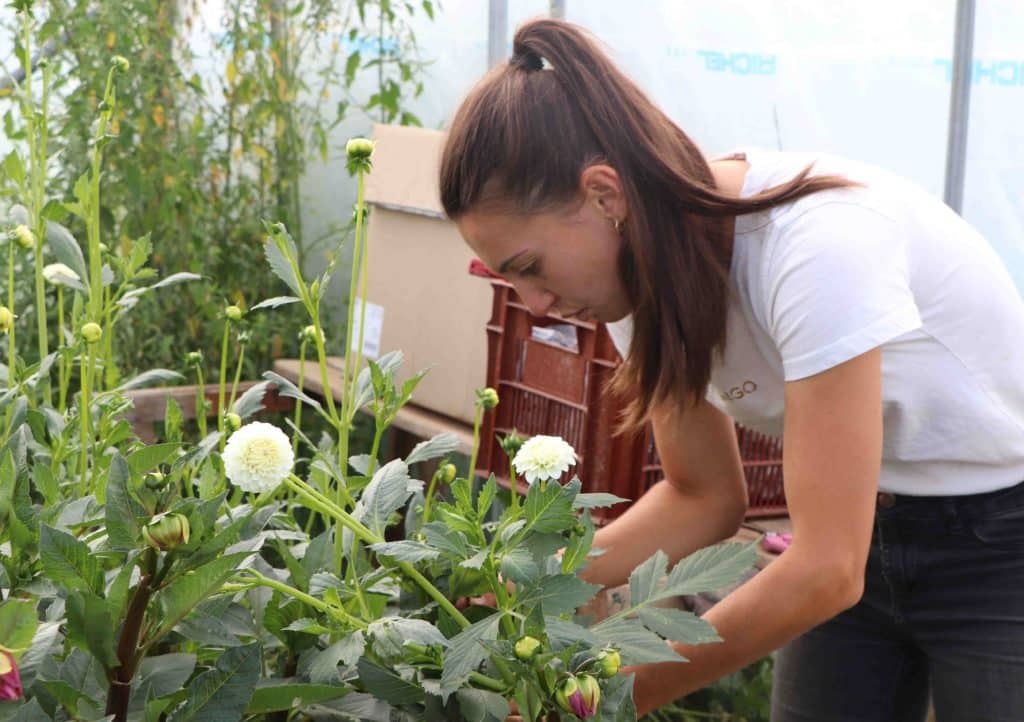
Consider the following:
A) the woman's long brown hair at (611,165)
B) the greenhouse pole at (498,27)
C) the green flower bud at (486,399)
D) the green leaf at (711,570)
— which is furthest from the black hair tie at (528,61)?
the greenhouse pole at (498,27)

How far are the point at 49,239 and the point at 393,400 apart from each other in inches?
13.6

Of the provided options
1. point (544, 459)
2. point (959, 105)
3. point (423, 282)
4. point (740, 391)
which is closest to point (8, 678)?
point (544, 459)

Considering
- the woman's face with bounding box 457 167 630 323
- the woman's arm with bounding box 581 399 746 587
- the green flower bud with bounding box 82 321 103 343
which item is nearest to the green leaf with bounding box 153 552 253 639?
the green flower bud with bounding box 82 321 103 343

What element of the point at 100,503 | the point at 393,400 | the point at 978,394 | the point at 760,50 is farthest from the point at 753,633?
the point at 760,50

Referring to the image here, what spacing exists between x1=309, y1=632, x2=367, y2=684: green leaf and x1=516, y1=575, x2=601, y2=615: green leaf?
Answer: 0.34 feet

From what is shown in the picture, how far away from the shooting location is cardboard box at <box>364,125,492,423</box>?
2818 mm

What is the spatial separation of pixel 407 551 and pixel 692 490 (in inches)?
33.8

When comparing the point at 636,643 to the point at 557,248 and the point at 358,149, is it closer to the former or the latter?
the point at 358,149

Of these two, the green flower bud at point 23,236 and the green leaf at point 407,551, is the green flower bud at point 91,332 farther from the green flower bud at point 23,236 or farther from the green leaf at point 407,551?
the green leaf at point 407,551

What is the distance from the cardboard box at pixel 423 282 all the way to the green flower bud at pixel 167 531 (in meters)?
2.12

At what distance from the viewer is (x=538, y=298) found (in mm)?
1295

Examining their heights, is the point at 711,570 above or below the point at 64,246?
below

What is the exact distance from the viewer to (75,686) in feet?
2.39

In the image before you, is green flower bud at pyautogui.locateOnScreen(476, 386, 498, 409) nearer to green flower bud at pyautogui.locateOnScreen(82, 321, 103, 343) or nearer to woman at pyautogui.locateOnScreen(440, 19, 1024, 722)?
woman at pyautogui.locateOnScreen(440, 19, 1024, 722)
